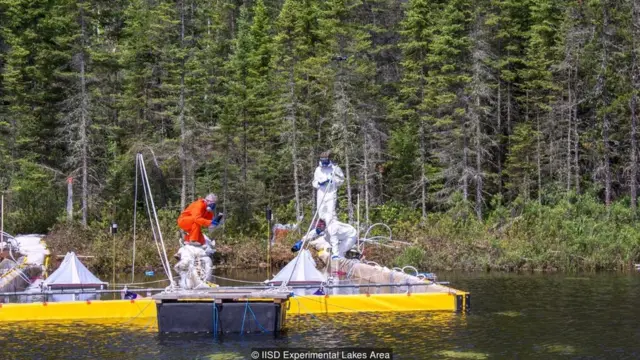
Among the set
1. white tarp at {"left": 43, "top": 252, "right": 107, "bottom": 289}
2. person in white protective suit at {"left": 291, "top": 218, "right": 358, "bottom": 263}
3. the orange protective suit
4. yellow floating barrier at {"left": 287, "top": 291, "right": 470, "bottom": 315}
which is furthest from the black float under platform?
person in white protective suit at {"left": 291, "top": 218, "right": 358, "bottom": 263}

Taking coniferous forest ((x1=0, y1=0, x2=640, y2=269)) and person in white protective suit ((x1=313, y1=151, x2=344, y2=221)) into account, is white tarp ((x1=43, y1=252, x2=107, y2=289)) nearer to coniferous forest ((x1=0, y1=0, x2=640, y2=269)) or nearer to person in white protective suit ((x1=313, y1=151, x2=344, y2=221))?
person in white protective suit ((x1=313, y1=151, x2=344, y2=221))

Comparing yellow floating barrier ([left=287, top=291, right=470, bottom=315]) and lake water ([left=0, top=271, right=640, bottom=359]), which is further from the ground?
yellow floating barrier ([left=287, top=291, right=470, bottom=315])

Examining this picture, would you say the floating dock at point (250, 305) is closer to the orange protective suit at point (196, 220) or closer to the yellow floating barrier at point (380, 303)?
the yellow floating barrier at point (380, 303)

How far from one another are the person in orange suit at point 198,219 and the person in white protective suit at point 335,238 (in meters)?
4.98

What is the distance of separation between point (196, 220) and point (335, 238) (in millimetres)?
6064

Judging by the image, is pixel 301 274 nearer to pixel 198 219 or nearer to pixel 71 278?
pixel 198 219

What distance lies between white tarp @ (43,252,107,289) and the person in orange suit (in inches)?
155

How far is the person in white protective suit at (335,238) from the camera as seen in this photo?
24094 millimetres

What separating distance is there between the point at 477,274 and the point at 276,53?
2146 centimetres

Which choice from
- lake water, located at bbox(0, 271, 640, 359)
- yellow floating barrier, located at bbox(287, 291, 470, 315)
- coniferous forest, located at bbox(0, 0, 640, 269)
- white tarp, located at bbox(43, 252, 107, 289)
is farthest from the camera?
coniferous forest, located at bbox(0, 0, 640, 269)

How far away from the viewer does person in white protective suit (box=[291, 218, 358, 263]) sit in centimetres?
2409

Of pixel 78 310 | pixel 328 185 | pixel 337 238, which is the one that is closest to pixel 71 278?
pixel 78 310

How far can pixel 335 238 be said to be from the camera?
2427 centimetres

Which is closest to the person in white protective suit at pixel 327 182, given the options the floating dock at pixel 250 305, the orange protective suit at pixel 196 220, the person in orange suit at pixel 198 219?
the floating dock at pixel 250 305
